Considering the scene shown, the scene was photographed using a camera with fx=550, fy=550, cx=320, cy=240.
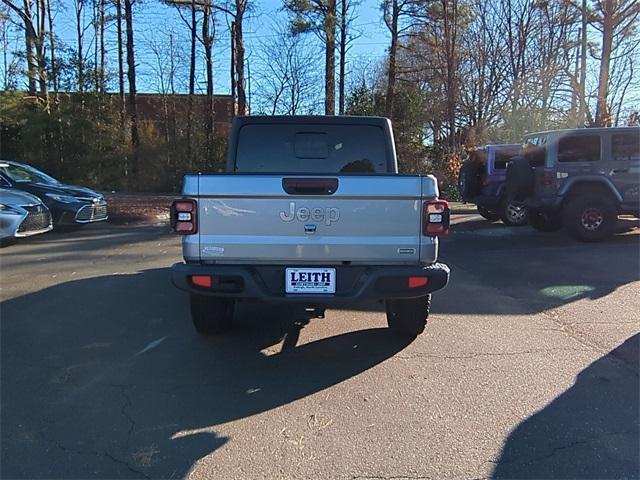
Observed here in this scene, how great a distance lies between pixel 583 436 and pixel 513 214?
416 inches

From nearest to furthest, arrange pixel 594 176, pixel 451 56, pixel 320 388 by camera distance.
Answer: pixel 320 388, pixel 594 176, pixel 451 56

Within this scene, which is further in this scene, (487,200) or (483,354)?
(487,200)

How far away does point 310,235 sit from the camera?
13.6 ft

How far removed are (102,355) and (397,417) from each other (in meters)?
2.59

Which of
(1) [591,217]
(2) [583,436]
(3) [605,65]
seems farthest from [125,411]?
(3) [605,65]

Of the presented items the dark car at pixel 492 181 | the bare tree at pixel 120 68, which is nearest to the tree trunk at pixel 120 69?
the bare tree at pixel 120 68

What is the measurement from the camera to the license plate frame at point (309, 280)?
415 centimetres

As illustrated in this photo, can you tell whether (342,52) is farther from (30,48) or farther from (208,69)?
(30,48)

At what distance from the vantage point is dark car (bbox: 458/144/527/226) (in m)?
13.1

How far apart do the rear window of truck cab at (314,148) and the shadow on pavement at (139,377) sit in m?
1.62

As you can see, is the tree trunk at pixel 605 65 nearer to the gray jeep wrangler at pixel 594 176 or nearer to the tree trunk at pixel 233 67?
the gray jeep wrangler at pixel 594 176

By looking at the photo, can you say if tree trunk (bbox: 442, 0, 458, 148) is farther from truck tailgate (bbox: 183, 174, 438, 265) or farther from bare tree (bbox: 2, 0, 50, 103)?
truck tailgate (bbox: 183, 174, 438, 265)

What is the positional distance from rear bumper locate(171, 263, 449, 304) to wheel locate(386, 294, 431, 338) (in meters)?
0.63

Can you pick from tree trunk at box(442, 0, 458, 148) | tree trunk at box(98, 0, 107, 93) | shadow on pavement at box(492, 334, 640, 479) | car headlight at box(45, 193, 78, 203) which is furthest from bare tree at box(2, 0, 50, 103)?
shadow on pavement at box(492, 334, 640, 479)
